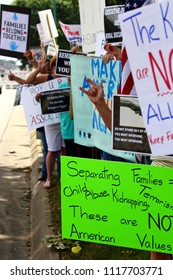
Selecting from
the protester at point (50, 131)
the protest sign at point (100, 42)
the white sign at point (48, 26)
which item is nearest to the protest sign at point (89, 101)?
the protest sign at point (100, 42)

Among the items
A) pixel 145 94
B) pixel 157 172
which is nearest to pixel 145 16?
pixel 145 94

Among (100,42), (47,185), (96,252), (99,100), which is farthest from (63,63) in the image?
(99,100)

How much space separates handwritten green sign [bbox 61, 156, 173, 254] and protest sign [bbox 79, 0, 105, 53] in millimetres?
3523

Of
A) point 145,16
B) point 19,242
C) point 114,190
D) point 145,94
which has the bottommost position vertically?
point 19,242

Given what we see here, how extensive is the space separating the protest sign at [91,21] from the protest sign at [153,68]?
397 cm

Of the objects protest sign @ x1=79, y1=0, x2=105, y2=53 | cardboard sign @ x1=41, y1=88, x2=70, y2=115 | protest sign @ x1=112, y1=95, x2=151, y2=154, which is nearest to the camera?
protest sign @ x1=112, y1=95, x2=151, y2=154

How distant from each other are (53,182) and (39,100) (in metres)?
1.32

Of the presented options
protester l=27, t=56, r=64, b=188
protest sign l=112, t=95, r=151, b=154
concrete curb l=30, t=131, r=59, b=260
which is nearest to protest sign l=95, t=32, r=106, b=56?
protester l=27, t=56, r=64, b=188

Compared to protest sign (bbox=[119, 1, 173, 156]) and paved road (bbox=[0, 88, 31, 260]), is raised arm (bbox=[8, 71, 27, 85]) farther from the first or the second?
protest sign (bbox=[119, 1, 173, 156])

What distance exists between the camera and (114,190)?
4.62 metres

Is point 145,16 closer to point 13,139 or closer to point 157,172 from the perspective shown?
point 157,172

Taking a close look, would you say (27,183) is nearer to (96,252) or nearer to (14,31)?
(14,31)

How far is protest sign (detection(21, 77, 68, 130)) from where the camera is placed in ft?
30.3

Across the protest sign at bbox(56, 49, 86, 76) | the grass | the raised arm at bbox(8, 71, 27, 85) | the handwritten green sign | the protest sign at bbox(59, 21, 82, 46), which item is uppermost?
the protest sign at bbox(59, 21, 82, 46)
